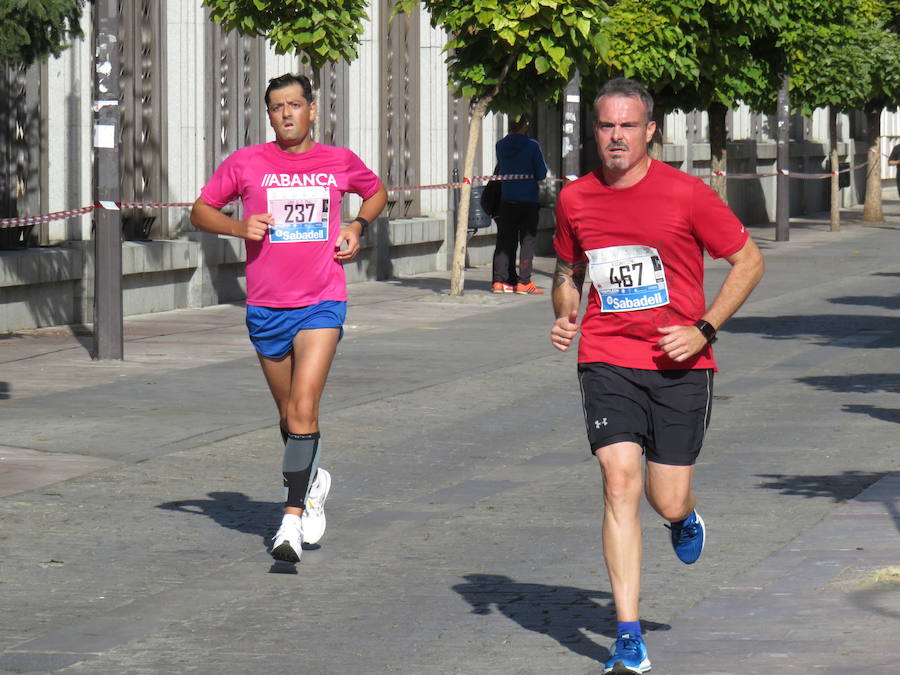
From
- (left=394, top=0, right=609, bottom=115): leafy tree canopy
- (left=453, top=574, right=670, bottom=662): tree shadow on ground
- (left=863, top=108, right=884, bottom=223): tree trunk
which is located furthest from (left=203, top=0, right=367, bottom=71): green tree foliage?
(left=863, top=108, right=884, bottom=223): tree trunk

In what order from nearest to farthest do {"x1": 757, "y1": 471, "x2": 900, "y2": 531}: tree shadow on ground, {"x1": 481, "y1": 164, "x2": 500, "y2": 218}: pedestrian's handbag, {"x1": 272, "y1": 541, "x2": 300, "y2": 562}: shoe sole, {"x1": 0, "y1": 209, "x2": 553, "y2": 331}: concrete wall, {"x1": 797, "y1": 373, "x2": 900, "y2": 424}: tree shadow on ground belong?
{"x1": 272, "y1": 541, "x2": 300, "y2": 562}: shoe sole < {"x1": 757, "y1": 471, "x2": 900, "y2": 531}: tree shadow on ground < {"x1": 797, "y1": 373, "x2": 900, "y2": 424}: tree shadow on ground < {"x1": 0, "y1": 209, "x2": 553, "y2": 331}: concrete wall < {"x1": 481, "y1": 164, "x2": 500, "y2": 218}: pedestrian's handbag

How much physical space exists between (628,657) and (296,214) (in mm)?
2713

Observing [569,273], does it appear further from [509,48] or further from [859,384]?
[509,48]

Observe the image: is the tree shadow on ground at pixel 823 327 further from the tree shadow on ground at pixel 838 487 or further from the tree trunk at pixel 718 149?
the tree trunk at pixel 718 149

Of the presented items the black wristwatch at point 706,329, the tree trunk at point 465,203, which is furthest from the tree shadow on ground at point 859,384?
the tree trunk at point 465,203

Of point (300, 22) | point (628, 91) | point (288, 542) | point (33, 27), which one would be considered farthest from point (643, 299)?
point (300, 22)

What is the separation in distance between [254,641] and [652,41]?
1927cm

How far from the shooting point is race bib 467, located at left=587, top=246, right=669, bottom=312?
584 centimetres

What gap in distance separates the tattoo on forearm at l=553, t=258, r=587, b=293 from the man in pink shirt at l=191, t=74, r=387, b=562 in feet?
5.14

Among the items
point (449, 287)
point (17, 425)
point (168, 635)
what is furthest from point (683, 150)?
point (168, 635)

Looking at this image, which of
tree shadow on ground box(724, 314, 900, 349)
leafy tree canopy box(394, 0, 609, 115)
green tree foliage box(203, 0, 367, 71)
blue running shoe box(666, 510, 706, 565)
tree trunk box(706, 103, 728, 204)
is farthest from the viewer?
tree trunk box(706, 103, 728, 204)

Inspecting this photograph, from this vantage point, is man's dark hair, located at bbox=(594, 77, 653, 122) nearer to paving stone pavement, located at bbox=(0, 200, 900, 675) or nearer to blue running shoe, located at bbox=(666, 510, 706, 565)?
blue running shoe, located at bbox=(666, 510, 706, 565)

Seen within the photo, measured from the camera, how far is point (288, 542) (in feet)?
23.9

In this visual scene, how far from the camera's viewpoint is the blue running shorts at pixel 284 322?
7.58 metres
